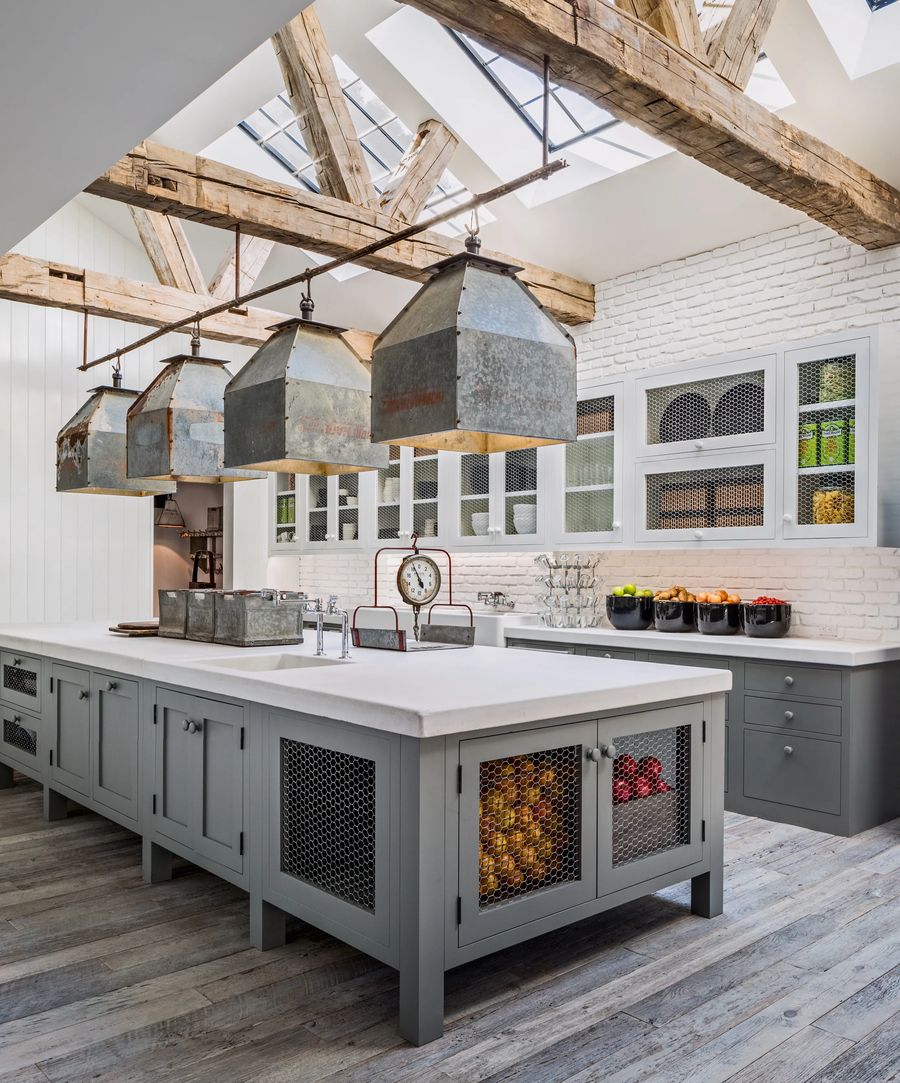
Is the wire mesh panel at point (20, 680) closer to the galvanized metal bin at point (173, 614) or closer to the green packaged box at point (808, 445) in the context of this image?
the galvanized metal bin at point (173, 614)

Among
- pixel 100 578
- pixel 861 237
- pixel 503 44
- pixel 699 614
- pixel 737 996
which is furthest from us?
pixel 100 578

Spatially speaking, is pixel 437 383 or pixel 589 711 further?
pixel 589 711

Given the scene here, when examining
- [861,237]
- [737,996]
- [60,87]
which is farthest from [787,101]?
[737,996]

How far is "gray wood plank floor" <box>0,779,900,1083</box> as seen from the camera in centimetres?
220

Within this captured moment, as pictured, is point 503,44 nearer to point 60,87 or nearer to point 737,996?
point 60,87

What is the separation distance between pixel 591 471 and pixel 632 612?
0.93 meters

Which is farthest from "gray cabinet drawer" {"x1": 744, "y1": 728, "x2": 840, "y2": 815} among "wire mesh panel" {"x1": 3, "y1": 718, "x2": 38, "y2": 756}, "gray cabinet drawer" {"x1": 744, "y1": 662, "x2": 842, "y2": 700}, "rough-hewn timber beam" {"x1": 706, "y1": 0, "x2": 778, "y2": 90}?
"wire mesh panel" {"x1": 3, "y1": 718, "x2": 38, "y2": 756}

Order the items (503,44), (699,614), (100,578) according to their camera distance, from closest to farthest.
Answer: (503,44)
(699,614)
(100,578)

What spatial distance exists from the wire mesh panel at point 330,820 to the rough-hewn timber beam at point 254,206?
2.44 m

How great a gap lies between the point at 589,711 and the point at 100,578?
18.6ft

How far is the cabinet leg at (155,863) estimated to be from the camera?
3492 millimetres

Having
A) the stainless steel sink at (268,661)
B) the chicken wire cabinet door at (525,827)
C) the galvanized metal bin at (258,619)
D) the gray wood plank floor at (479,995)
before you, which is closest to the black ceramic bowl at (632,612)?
the gray wood plank floor at (479,995)

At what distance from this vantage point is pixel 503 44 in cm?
272

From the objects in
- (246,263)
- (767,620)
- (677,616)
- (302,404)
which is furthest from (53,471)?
(767,620)
